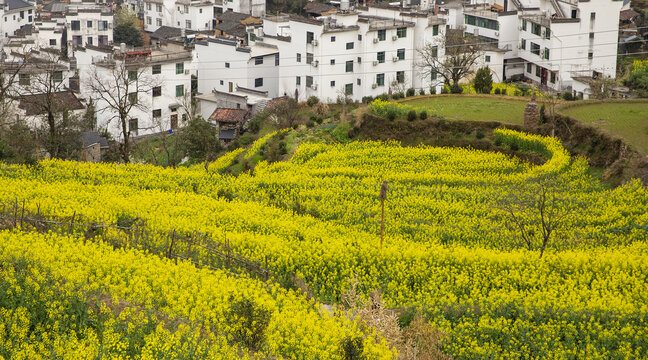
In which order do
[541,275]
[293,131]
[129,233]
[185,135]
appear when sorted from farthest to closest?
1. [185,135]
2. [293,131]
3. [129,233]
4. [541,275]

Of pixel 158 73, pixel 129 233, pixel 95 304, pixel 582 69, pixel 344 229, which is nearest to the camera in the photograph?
pixel 95 304

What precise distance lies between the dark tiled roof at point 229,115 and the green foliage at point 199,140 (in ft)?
28.8

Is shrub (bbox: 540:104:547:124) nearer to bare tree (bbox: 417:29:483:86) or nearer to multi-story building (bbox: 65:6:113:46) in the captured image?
bare tree (bbox: 417:29:483:86)

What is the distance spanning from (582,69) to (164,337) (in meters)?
56.1

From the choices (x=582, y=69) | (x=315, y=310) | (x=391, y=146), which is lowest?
(x=315, y=310)

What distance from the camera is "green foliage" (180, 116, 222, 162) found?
4512 centimetres

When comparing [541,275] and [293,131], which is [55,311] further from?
[293,131]

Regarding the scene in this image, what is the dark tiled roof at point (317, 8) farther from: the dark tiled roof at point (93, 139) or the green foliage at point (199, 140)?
the green foliage at point (199, 140)

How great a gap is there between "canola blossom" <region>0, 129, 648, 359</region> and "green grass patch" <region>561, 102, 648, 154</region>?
2181mm

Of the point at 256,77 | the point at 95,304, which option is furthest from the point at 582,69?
the point at 95,304

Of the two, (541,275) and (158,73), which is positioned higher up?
(158,73)

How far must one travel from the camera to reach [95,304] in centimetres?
1620

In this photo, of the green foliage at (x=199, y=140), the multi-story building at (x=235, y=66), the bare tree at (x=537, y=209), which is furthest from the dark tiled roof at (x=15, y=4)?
the bare tree at (x=537, y=209)

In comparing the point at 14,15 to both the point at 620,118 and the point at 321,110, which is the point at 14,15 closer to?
the point at 321,110
